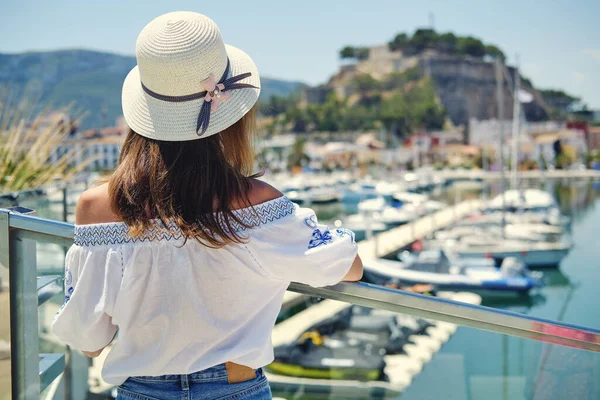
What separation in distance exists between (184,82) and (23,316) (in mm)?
673

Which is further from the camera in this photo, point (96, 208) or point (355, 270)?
point (355, 270)

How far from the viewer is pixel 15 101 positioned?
16.3 feet

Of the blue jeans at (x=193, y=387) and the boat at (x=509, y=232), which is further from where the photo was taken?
the boat at (x=509, y=232)

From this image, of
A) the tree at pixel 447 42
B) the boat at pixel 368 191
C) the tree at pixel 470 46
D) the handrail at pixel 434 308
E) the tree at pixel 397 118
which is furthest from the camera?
the tree at pixel 447 42

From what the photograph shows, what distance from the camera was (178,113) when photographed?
3.51 ft

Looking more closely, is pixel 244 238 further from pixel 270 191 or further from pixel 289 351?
pixel 289 351

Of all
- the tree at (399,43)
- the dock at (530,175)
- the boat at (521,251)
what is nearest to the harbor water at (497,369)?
the boat at (521,251)

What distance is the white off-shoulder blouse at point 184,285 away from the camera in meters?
1.04

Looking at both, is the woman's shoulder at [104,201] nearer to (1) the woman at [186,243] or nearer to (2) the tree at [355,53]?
(1) the woman at [186,243]

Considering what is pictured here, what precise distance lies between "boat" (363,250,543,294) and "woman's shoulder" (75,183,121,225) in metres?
15.7

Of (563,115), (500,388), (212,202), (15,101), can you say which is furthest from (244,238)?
(563,115)

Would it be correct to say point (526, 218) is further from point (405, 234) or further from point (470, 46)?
point (470, 46)

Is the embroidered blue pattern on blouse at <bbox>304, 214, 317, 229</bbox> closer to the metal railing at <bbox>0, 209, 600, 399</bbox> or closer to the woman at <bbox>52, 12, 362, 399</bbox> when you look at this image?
the woman at <bbox>52, 12, 362, 399</bbox>

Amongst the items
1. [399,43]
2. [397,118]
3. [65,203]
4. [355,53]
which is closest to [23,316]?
[65,203]
